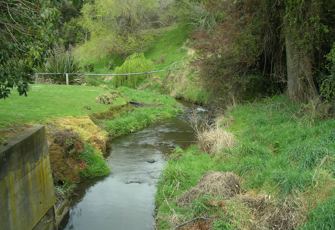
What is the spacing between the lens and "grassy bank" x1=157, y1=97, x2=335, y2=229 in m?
8.90

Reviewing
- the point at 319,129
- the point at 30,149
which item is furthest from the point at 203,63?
the point at 30,149

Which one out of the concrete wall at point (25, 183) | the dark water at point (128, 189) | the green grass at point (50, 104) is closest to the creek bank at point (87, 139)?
the dark water at point (128, 189)

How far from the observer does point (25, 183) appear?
32.7 ft

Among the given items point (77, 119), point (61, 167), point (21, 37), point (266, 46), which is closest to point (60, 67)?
point (77, 119)

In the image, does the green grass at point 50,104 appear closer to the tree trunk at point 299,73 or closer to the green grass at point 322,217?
the green grass at point 322,217

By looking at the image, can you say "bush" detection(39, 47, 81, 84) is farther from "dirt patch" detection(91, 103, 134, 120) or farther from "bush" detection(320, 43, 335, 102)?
"bush" detection(320, 43, 335, 102)

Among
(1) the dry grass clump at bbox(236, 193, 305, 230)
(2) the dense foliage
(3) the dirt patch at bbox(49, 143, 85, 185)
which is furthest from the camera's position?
(2) the dense foliage

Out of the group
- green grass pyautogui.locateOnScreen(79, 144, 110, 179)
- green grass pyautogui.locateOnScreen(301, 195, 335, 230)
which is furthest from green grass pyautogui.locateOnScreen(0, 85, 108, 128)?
green grass pyautogui.locateOnScreen(301, 195, 335, 230)

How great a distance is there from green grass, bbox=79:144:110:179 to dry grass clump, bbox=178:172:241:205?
466 centimetres

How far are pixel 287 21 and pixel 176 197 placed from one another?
288 inches

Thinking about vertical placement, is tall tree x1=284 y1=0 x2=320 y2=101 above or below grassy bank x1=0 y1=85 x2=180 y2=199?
above

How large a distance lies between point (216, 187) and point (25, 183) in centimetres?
402

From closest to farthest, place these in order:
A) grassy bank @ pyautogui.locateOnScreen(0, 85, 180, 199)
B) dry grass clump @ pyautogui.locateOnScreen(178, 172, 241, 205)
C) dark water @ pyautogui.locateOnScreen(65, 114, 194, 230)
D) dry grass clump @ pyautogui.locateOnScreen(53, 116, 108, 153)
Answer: dry grass clump @ pyautogui.locateOnScreen(178, 172, 241, 205), dark water @ pyautogui.locateOnScreen(65, 114, 194, 230), grassy bank @ pyautogui.locateOnScreen(0, 85, 180, 199), dry grass clump @ pyautogui.locateOnScreen(53, 116, 108, 153)

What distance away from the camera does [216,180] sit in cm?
1100
